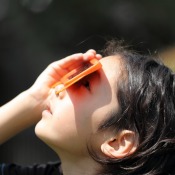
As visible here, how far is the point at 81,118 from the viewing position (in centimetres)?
175

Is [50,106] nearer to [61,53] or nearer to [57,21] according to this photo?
[61,53]

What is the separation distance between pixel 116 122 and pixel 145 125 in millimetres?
95

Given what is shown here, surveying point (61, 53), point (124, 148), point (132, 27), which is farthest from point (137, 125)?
point (132, 27)

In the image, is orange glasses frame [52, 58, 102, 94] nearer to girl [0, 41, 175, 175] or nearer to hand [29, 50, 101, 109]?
girl [0, 41, 175, 175]

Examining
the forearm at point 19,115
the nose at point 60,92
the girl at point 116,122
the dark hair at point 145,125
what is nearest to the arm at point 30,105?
the forearm at point 19,115

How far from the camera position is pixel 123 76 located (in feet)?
5.86

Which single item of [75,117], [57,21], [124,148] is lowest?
[124,148]

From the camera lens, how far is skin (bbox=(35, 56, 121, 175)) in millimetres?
1749

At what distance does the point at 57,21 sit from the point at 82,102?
2.77m

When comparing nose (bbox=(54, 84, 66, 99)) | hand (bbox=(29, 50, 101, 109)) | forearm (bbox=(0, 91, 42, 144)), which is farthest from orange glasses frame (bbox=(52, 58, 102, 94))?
forearm (bbox=(0, 91, 42, 144))

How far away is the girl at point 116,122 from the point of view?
1733 mm

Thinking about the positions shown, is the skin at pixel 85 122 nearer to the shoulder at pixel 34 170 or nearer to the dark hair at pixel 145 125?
the dark hair at pixel 145 125

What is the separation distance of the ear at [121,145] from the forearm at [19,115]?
42cm

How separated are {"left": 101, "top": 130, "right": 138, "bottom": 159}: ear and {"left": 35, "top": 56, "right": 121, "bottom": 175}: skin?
0.07 ft
